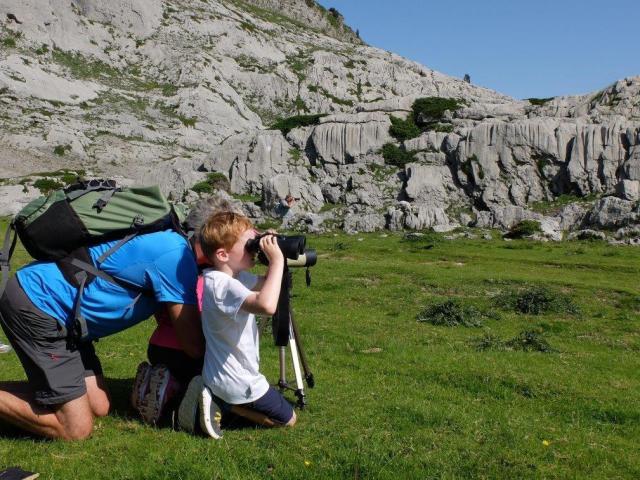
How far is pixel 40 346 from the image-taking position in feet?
22.6

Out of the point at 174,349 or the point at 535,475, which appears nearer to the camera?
the point at 535,475

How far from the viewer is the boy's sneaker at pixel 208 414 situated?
7.03 m

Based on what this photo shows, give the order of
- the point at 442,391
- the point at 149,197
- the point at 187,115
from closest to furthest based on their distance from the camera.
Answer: the point at 149,197
the point at 442,391
the point at 187,115

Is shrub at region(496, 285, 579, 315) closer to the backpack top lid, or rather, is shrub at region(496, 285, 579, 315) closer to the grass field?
the grass field

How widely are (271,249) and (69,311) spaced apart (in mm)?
2798

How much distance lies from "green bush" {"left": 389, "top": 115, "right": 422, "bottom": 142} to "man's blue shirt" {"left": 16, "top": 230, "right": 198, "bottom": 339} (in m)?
58.9

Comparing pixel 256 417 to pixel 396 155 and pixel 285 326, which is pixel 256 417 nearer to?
pixel 285 326

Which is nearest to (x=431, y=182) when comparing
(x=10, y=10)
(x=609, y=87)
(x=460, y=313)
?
(x=609, y=87)

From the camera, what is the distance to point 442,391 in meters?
9.97

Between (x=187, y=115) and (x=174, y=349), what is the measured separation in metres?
99.9

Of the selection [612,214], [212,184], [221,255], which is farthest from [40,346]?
[212,184]

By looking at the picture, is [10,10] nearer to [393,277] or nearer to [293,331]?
[393,277]

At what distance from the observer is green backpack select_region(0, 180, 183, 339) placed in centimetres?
665

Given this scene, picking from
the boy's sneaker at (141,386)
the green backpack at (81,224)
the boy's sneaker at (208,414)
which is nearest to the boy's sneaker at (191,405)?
the boy's sneaker at (208,414)
